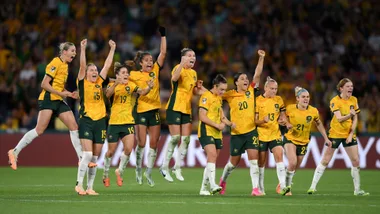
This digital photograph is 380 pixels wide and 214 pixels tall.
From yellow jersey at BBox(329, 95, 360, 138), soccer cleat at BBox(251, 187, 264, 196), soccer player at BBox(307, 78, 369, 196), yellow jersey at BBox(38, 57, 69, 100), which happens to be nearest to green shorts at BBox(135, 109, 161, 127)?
yellow jersey at BBox(38, 57, 69, 100)

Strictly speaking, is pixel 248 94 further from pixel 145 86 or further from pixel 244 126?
pixel 145 86

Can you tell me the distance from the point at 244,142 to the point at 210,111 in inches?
34.9

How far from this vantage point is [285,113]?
18625 millimetres

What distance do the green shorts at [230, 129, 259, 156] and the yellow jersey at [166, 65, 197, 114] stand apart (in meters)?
2.04

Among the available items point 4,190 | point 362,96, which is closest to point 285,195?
point 4,190

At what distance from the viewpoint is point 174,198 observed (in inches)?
655

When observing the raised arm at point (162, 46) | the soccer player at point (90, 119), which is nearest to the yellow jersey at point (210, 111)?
the soccer player at point (90, 119)

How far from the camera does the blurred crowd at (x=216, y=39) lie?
94.7 ft

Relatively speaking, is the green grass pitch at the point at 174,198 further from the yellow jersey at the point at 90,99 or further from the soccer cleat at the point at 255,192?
the yellow jersey at the point at 90,99

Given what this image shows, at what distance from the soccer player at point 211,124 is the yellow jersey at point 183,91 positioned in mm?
1674

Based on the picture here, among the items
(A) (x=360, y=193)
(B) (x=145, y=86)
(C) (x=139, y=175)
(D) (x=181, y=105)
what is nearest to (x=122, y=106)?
(B) (x=145, y=86)

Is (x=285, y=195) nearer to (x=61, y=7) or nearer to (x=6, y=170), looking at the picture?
(x=6, y=170)

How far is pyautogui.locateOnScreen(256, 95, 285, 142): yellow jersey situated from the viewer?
1809cm

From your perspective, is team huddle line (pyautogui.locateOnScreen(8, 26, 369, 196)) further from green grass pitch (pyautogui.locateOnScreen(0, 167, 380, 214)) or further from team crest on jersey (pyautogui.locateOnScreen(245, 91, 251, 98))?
green grass pitch (pyautogui.locateOnScreen(0, 167, 380, 214))
